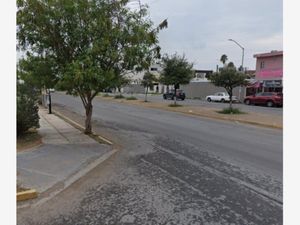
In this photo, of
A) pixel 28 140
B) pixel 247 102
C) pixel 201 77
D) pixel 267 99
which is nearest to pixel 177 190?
pixel 28 140

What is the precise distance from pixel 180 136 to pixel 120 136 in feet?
7.41

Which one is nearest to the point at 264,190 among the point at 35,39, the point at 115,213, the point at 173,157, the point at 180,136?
the point at 115,213

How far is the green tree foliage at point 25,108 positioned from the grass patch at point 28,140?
1.03 feet

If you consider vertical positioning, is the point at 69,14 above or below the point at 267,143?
above

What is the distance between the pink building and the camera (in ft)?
144

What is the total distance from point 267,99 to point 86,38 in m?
32.1

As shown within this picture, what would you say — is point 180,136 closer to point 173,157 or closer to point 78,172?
point 173,157

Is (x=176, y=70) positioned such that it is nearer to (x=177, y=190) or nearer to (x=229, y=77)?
(x=229, y=77)

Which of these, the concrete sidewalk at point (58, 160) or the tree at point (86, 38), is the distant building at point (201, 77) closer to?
the tree at point (86, 38)

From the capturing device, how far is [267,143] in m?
12.8

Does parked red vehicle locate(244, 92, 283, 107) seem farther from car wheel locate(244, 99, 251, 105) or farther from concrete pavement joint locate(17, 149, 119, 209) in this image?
concrete pavement joint locate(17, 149, 119, 209)

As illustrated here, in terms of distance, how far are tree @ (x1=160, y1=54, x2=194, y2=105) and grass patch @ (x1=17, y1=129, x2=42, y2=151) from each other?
20645mm

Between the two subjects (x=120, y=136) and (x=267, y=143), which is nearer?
(x=267, y=143)

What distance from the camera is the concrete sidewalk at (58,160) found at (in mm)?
7020
